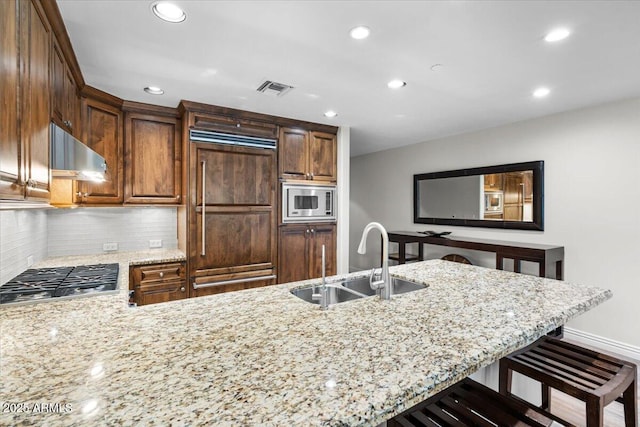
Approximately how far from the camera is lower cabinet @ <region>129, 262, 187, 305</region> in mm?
2758

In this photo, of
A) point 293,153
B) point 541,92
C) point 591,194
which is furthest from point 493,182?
point 293,153

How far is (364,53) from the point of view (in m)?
2.05

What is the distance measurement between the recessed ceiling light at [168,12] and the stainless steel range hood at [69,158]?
78 cm

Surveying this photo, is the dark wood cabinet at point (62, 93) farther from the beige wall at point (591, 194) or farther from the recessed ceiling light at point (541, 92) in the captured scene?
the beige wall at point (591, 194)

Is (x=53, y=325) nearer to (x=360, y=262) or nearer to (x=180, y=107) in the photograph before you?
(x=180, y=107)

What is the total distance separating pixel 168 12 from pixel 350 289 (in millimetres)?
1800

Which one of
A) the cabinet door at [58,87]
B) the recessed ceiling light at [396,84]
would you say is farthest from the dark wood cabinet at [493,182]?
the cabinet door at [58,87]

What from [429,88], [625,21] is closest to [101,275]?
[429,88]

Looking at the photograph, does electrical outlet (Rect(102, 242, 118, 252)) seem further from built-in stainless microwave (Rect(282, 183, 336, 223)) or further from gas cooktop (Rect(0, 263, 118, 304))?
built-in stainless microwave (Rect(282, 183, 336, 223))

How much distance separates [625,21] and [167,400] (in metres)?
2.65

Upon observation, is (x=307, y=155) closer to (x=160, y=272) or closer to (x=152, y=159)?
(x=152, y=159)

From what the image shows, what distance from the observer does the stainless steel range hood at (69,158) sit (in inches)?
62.3

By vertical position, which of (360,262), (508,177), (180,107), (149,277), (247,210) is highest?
(180,107)

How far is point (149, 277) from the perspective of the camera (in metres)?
2.82
